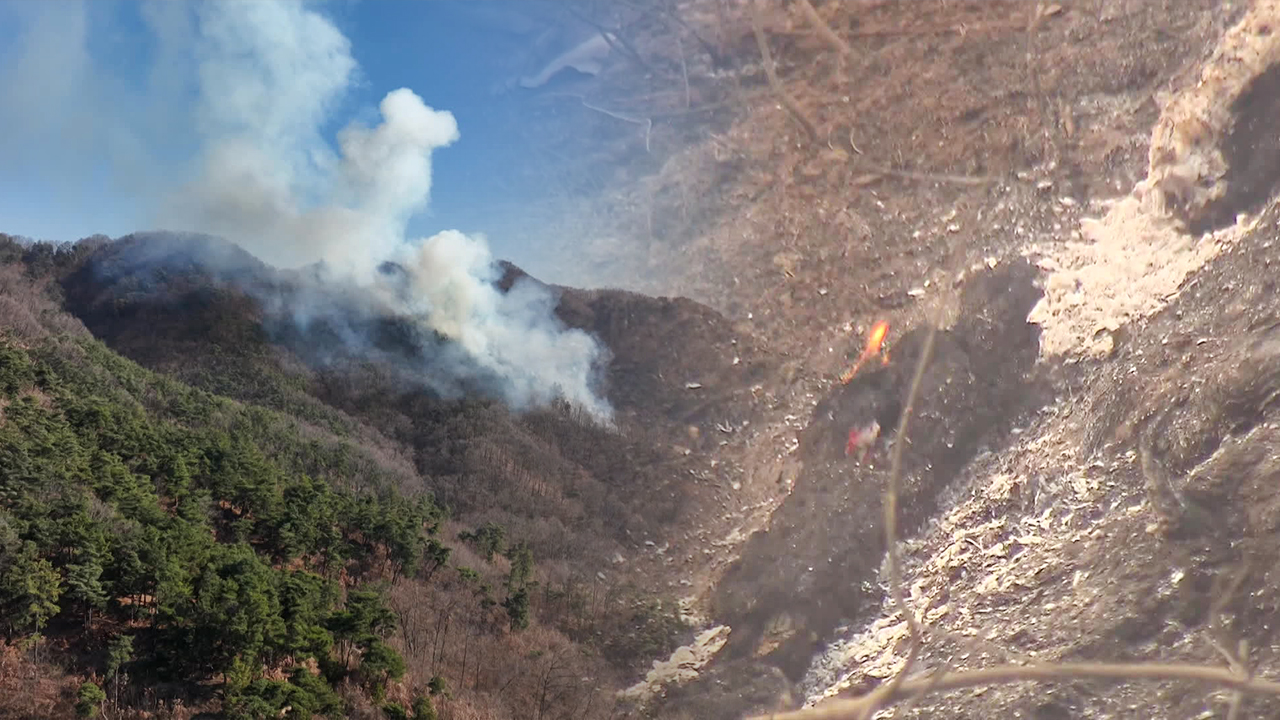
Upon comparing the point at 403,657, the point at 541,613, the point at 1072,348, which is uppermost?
the point at 1072,348

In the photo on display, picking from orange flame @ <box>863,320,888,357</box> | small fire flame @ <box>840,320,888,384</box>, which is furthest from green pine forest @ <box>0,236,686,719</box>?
orange flame @ <box>863,320,888,357</box>

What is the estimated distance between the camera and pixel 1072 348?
33.0 ft

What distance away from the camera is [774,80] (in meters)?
11.2

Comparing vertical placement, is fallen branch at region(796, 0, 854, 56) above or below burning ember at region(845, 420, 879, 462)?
above

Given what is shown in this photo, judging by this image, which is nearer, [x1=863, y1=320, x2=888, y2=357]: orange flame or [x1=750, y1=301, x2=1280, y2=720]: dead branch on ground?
[x1=750, y1=301, x2=1280, y2=720]: dead branch on ground

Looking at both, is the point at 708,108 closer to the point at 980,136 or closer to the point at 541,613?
the point at 980,136

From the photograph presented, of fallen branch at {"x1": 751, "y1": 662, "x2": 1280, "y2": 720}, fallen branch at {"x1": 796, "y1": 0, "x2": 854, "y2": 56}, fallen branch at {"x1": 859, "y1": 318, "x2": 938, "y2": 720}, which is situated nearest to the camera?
fallen branch at {"x1": 751, "y1": 662, "x2": 1280, "y2": 720}

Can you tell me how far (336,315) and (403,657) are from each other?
1365 inches

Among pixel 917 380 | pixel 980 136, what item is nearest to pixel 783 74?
pixel 980 136

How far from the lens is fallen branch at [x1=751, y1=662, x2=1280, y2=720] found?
8461mm

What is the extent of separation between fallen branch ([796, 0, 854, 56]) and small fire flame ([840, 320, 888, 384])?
11.2 ft

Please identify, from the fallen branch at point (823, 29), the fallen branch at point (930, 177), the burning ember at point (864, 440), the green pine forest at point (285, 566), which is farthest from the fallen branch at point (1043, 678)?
the fallen branch at point (823, 29)

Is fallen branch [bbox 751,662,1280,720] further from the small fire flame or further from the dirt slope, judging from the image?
the small fire flame

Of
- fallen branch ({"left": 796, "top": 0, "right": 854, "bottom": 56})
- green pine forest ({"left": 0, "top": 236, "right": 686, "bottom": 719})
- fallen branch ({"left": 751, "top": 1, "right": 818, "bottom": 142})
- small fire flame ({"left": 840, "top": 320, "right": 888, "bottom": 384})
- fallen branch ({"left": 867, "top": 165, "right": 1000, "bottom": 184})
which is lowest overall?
green pine forest ({"left": 0, "top": 236, "right": 686, "bottom": 719})
